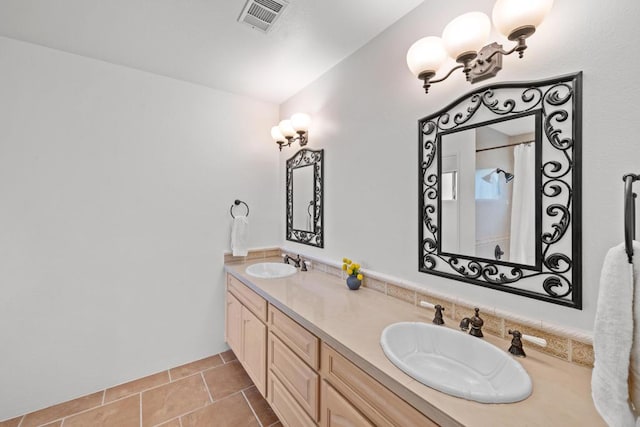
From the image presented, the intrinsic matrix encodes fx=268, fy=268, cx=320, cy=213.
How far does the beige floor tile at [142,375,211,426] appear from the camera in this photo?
5.67ft

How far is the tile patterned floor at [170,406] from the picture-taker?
1.68 meters

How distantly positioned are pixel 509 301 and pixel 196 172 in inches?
91.2

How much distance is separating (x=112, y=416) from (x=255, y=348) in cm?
99

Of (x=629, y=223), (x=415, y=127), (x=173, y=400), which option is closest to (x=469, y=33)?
(x=415, y=127)

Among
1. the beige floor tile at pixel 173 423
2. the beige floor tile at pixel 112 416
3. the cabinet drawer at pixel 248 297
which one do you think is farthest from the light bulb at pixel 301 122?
the beige floor tile at pixel 112 416

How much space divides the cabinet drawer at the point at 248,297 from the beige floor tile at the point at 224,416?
64 cm

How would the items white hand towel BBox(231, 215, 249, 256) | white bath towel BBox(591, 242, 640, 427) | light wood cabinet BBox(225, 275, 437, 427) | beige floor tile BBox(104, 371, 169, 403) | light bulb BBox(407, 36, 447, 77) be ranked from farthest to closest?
white hand towel BBox(231, 215, 249, 256) → beige floor tile BBox(104, 371, 169, 403) → light bulb BBox(407, 36, 447, 77) → light wood cabinet BBox(225, 275, 437, 427) → white bath towel BBox(591, 242, 640, 427)

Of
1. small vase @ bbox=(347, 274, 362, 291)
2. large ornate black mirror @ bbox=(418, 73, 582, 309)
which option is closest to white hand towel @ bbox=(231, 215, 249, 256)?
small vase @ bbox=(347, 274, 362, 291)

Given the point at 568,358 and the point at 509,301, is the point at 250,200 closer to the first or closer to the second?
the point at 509,301

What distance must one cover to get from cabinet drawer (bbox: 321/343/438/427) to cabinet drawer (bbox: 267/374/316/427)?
1.09 feet

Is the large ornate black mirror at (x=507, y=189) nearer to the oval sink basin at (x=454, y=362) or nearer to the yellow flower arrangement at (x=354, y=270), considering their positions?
the oval sink basin at (x=454, y=362)

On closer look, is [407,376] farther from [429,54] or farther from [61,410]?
[61,410]

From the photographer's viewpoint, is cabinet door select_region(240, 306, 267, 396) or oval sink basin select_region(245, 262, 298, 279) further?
oval sink basin select_region(245, 262, 298, 279)

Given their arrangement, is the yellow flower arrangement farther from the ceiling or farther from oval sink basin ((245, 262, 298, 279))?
the ceiling
